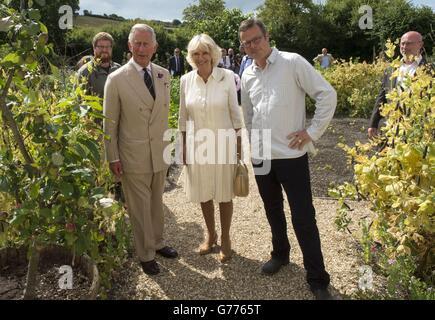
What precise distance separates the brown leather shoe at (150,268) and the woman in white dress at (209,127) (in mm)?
568

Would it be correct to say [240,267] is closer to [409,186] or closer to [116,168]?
[116,168]

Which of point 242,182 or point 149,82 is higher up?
point 149,82

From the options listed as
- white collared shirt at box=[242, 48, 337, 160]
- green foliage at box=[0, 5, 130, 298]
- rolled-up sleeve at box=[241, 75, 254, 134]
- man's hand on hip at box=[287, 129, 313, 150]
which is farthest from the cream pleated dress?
green foliage at box=[0, 5, 130, 298]

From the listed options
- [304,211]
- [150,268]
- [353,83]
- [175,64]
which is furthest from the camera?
[175,64]

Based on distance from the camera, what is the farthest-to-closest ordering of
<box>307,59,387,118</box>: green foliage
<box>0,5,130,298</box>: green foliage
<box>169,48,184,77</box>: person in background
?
<box>169,48,184,77</box>: person in background, <box>307,59,387,118</box>: green foliage, <box>0,5,130,298</box>: green foliage

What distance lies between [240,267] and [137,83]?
5.66 ft

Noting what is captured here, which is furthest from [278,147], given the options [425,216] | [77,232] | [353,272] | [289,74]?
[77,232]

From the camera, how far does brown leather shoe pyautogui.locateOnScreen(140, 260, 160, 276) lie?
338 centimetres

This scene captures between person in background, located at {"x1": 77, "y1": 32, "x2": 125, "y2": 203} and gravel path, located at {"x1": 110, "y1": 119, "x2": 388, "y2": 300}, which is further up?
person in background, located at {"x1": 77, "y1": 32, "x2": 125, "y2": 203}

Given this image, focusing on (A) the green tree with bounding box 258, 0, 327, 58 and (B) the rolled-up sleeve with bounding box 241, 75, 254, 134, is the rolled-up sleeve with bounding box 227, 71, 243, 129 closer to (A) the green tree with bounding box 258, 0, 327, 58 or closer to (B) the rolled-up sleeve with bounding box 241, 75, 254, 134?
(B) the rolled-up sleeve with bounding box 241, 75, 254, 134

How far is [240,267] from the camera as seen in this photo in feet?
11.5

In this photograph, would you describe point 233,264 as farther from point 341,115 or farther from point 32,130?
point 341,115

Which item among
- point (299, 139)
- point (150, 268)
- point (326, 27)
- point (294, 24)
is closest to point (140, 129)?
point (150, 268)

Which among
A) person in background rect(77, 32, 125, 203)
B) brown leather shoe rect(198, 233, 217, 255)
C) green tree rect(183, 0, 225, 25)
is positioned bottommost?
brown leather shoe rect(198, 233, 217, 255)
